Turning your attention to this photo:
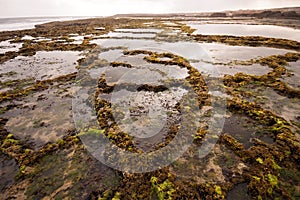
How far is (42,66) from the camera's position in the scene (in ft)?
62.1

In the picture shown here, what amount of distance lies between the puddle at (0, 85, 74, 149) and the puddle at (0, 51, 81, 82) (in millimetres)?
4492

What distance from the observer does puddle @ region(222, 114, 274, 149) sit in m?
7.61

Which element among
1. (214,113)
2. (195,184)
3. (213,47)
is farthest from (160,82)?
(213,47)

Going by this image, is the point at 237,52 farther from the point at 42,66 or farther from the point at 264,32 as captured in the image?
the point at 42,66

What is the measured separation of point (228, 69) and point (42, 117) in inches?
526

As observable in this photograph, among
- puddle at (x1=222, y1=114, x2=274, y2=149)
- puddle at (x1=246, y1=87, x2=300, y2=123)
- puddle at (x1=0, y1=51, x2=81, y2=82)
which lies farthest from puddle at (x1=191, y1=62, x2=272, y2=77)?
puddle at (x1=0, y1=51, x2=81, y2=82)

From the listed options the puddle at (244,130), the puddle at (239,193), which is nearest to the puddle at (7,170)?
the puddle at (239,193)

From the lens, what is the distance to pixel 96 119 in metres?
9.56

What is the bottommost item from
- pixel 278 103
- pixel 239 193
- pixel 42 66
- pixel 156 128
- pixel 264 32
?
pixel 42 66

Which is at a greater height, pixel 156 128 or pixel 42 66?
pixel 156 128

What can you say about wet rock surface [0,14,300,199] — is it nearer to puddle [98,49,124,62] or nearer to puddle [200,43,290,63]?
puddle [200,43,290,63]

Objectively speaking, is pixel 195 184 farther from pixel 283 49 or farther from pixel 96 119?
pixel 283 49

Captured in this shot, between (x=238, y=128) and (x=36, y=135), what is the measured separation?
28.8 feet

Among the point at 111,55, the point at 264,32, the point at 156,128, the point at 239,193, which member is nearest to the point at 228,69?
the point at 156,128
